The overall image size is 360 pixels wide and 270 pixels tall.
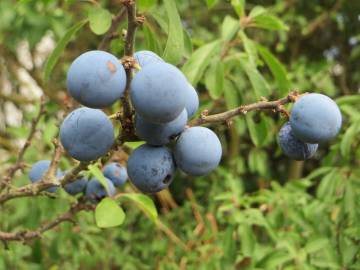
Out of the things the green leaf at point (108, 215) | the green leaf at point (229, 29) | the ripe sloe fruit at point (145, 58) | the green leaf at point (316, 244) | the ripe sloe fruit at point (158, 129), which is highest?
the ripe sloe fruit at point (145, 58)

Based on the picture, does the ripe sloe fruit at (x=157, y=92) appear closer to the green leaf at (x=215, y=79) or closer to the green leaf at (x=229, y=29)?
the green leaf at (x=215, y=79)

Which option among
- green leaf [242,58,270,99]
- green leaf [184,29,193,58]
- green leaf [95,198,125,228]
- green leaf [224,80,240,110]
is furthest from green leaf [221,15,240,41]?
green leaf [95,198,125,228]

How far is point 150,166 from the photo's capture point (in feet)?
3.03

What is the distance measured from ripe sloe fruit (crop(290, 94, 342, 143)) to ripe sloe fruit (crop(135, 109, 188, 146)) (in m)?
0.20

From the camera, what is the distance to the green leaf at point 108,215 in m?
1.21

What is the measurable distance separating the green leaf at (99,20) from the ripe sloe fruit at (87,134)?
0.47 m

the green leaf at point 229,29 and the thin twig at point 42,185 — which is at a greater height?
the green leaf at point 229,29

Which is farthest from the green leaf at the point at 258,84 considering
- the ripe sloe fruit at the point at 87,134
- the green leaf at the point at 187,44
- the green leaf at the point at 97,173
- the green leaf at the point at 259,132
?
the ripe sloe fruit at the point at 87,134

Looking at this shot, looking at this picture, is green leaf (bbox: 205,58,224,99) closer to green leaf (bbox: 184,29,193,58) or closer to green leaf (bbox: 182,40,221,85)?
green leaf (bbox: 182,40,221,85)

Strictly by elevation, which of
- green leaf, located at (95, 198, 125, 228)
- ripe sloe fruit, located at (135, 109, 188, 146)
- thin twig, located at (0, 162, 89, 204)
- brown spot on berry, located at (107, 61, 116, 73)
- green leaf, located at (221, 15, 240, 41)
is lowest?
green leaf, located at (95, 198, 125, 228)

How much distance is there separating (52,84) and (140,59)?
117 inches

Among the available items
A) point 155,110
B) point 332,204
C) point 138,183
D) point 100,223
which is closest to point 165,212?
point 332,204

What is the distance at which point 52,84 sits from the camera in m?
3.72

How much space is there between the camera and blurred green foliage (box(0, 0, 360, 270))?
1702 mm
